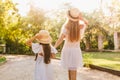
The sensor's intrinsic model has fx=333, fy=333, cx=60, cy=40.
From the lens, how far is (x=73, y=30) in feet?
23.1

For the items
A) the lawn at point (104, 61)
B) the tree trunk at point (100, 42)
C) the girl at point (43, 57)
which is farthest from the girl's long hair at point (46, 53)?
the tree trunk at point (100, 42)

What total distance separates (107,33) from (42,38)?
33.5m

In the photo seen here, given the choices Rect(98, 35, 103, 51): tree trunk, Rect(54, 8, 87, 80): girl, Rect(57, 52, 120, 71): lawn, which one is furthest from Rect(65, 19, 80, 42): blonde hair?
Rect(98, 35, 103, 51): tree trunk

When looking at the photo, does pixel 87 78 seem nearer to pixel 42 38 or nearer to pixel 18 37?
pixel 42 38

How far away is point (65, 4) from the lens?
4144 centimetres

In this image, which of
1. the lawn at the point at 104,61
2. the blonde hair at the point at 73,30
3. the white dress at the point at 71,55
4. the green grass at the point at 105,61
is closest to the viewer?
the blonde hair at the point at 73,30

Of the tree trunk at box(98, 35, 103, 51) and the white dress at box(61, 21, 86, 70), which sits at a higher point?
the tree trunk at box(98, 35, 103, 51)

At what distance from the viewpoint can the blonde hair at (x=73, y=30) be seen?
702cm

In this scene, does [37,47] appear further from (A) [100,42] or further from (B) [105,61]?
(A) [100,42]

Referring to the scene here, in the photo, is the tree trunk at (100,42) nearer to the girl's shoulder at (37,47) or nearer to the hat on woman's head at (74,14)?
the hat on woman's head at (74,14)

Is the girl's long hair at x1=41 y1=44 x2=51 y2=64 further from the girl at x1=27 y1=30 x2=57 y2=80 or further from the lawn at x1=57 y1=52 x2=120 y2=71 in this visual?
the lawn at x1=57 y1=52 x2=120 y2=71

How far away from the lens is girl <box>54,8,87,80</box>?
23.1 ft

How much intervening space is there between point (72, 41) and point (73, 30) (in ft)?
0.77

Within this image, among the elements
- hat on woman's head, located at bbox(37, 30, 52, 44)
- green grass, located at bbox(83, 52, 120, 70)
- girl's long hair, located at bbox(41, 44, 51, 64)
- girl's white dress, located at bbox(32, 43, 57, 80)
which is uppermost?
hat on woman's head, located at bbox(37, 30, 52, 44)
